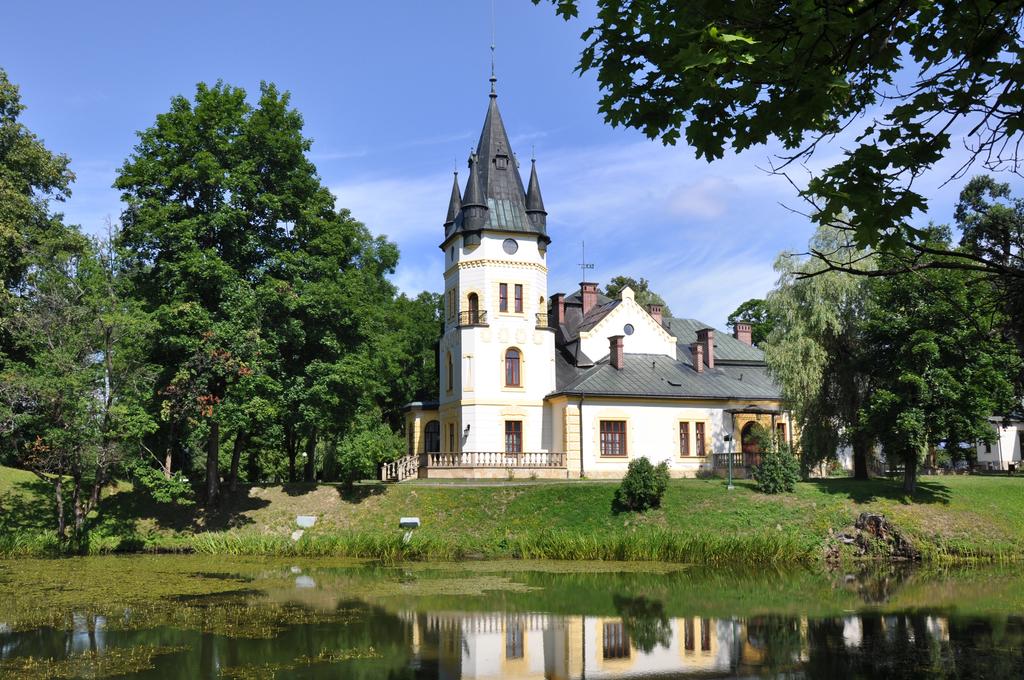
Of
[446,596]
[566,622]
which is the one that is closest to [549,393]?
[446,596]

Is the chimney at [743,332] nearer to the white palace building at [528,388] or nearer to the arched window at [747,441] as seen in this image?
the white palace building at [528,388]

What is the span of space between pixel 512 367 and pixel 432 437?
6.22 meters

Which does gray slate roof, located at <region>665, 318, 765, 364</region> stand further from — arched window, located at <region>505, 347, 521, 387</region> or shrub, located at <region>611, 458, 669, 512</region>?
shrub, located at <region>611, 458, 669, 512</region>

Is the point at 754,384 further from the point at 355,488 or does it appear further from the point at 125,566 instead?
the point at 125,566

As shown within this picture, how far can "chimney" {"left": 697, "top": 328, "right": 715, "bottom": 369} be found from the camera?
1726 inches

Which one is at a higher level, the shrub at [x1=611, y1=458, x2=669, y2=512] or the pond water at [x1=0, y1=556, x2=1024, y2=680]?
the shrub at [x1=611, y1=458, x2=669, y2=512]

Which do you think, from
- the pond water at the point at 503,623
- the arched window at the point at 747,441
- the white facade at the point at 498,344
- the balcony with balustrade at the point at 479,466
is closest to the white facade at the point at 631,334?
the white facade at the point at 498,344

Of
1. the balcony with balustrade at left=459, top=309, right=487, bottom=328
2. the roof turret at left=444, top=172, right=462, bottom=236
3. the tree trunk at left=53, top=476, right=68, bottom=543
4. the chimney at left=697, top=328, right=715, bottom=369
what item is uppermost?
the roof turret at left=444, top=172, right=462, bottom=236

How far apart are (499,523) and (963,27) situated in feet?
Answer: 82.0

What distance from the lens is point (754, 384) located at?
140 feet

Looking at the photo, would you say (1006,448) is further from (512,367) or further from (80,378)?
(80,378)

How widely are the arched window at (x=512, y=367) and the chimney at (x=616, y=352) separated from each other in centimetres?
477

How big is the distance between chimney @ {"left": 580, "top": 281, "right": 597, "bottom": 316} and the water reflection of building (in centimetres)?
3185

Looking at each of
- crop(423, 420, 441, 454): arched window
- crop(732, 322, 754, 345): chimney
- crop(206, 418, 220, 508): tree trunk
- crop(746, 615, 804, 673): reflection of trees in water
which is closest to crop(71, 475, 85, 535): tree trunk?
crop(206, 418, 220, 508): tree trunk
